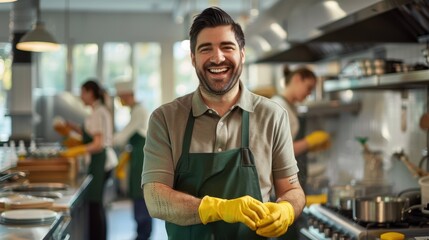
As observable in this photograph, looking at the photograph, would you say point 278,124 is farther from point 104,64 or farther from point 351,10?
point 104,64

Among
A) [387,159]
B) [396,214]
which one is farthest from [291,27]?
[396,214]

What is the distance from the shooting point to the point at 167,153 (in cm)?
218

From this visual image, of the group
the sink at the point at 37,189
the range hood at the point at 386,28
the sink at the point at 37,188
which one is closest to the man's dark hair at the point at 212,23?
the range hood at the point at 386,28

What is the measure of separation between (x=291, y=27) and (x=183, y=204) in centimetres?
237

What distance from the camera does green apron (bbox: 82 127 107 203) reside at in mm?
5812

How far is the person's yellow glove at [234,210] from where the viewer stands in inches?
78.4

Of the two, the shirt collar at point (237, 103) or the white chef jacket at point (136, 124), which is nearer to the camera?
the shirt collar at point (237, 103)

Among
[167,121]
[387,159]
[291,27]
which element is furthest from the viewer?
[387,159]

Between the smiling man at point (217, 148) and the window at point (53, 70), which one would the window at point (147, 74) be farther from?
the smiling man at point (217, 148)

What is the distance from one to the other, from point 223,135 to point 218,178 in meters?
0.15

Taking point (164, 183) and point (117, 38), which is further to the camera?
point (117, 38)

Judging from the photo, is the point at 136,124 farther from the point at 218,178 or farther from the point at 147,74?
the point at 147,74

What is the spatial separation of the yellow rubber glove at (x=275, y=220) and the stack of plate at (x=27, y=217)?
134cm

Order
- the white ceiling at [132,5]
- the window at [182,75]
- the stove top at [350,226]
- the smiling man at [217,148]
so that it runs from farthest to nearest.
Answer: the window at [182,75] → the white ceiling at [132,5] → the stove top at [350,226] → the smiling man at [217,148]
